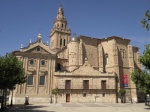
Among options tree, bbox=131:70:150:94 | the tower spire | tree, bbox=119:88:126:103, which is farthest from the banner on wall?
the tower spire

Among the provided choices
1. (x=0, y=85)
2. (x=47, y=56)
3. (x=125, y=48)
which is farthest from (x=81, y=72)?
(x=0, y=85)

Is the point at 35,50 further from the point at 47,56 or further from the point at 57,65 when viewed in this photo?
the point at 57,65

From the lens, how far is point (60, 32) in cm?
7144

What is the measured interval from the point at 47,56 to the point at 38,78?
17.5 feet

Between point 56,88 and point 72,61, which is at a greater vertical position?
point 72,61

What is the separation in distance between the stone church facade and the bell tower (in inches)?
647

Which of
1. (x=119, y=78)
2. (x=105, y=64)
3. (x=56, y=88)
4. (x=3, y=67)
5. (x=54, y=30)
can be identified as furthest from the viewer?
(x=54, y=30)

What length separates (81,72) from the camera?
45094mm

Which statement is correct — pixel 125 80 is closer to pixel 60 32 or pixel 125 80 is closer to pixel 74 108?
pixel 74 108

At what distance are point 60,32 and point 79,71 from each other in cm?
2973

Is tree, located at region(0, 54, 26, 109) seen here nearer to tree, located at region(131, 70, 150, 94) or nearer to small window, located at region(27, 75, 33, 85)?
small window, located at region(27, 75, 33, 85)

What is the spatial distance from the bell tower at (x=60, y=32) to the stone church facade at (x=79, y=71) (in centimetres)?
1642

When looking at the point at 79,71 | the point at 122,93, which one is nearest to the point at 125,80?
the point at 122,93

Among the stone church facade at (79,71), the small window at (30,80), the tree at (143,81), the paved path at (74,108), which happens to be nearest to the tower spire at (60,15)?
the stone church facade at (79,71)
